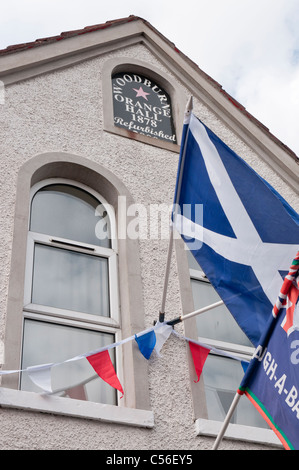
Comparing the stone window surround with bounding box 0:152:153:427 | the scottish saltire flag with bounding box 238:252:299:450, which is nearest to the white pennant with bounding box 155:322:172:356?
the stone window surround with bounding box 0:152:153:427

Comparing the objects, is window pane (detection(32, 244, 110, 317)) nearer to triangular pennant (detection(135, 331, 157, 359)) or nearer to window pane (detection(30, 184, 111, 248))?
window pane (detection(30, 184, 111, 248))

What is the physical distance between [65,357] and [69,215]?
1.56m

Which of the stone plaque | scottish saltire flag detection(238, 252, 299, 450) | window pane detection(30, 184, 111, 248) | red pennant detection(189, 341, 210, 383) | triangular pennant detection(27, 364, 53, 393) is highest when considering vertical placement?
the stone plaque

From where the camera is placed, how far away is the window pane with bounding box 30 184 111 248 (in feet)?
19.2

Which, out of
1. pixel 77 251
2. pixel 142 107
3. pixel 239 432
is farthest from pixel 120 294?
pixel 142 107

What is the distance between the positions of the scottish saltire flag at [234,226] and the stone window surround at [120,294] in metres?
1.04

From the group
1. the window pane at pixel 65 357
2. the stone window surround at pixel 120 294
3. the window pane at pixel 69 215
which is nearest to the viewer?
the stone window surround at pixel 120 294

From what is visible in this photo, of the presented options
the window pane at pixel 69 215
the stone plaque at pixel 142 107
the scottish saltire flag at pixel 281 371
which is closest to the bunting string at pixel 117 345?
the window pane at pixel 69 215

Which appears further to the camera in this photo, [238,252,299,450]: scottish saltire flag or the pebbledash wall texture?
the pebbledash wall texture

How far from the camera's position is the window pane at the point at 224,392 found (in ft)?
17.2

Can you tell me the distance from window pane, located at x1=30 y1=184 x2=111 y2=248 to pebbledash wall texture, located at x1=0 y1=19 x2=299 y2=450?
13.8 inches

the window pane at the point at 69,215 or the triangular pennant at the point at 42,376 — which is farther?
the window pane at the point at 69,215

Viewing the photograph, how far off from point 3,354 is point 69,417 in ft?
2.13

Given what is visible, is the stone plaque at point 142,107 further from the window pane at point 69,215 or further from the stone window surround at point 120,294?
the window pane at point 69,215
